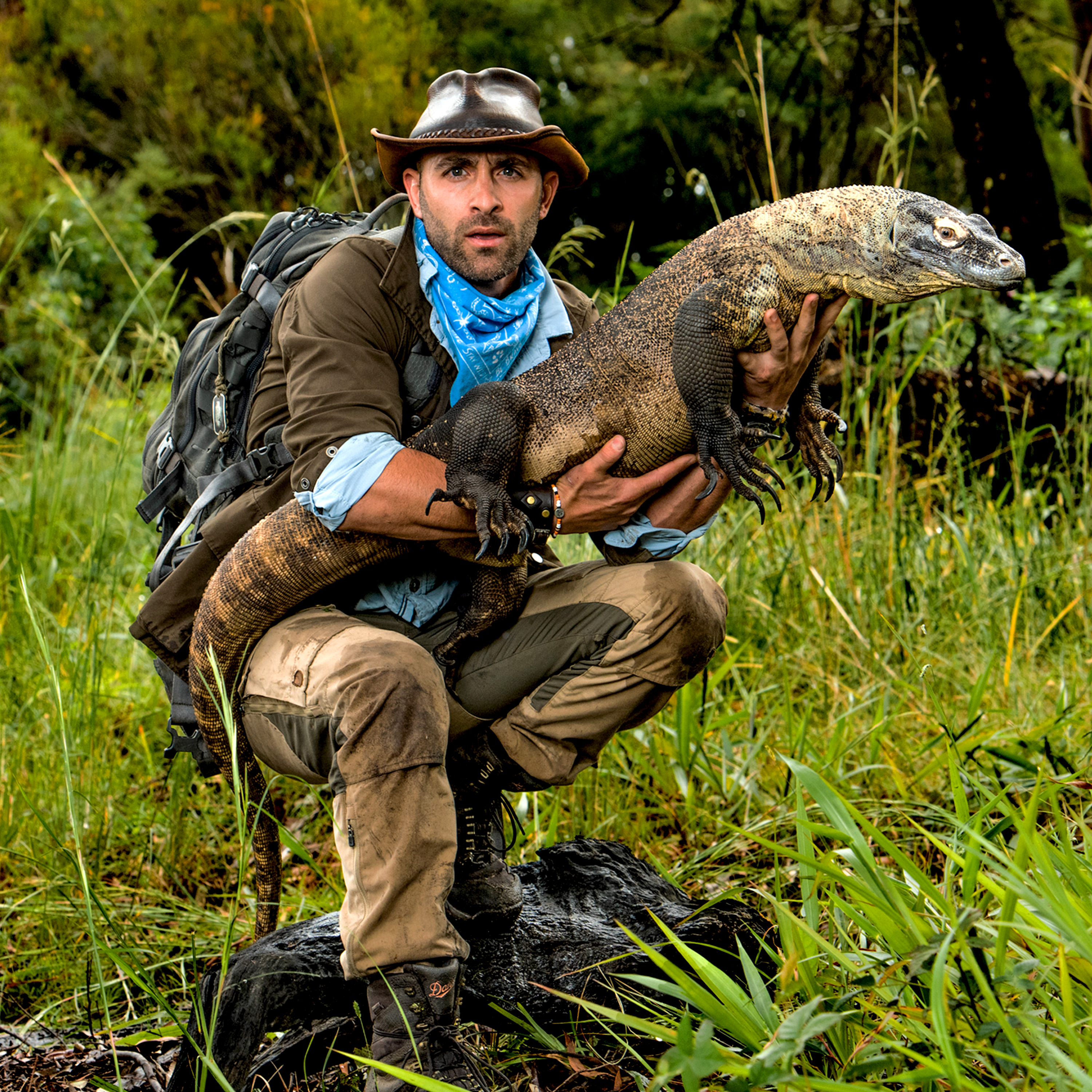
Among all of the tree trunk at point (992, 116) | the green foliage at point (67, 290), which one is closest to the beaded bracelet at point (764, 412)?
the tree trunk at point (992, 116)

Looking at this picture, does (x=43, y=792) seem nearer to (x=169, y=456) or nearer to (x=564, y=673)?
(x=169, y=456)

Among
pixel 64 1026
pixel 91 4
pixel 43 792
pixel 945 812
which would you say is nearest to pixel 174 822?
pixel 43 792

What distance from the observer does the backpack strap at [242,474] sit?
113 inches

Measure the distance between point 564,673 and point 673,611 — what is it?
0.34 metres

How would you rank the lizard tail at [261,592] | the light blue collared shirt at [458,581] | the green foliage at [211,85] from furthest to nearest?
1. the green foliage at [211,85]
2. the light blue collared shirt at [458,581]
3. the lizard tail at [261,592]

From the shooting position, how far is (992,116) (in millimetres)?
6469

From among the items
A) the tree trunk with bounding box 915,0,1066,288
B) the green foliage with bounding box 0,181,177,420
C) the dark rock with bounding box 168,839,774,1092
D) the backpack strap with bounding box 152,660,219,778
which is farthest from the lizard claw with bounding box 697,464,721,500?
the green foliage with bounding box 0,181,177,420

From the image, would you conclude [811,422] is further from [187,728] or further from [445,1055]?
[187,728]

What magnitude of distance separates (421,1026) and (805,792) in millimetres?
1411

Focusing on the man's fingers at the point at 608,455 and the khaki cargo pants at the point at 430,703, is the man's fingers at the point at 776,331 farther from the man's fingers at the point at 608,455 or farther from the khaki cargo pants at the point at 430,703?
the khaki cargo pants at the point at 430,703

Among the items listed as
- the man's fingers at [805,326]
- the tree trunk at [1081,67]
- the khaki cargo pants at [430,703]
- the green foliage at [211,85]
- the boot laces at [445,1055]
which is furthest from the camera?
the green foliage at [211,85]

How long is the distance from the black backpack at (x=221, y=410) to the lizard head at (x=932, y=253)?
1245mm

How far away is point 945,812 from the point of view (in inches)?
86.0

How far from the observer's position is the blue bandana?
282cm
